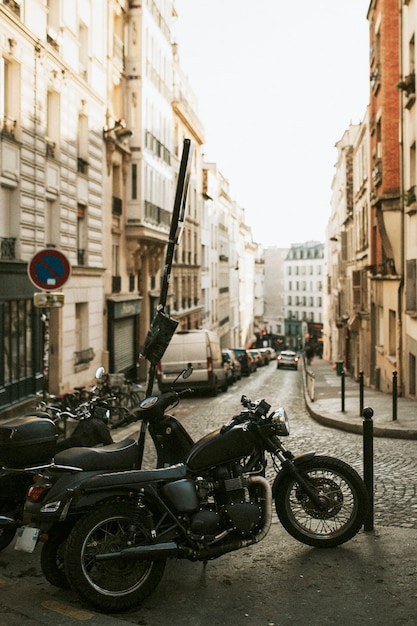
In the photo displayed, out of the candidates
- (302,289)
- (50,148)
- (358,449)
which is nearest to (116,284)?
(50,148)

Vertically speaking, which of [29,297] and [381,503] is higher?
[29,297]

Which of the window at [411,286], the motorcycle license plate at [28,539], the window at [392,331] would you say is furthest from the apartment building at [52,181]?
the window at [392,331]

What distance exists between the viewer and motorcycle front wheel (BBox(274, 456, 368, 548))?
601 centimetres

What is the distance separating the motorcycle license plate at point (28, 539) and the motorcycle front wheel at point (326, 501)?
78.6 inches

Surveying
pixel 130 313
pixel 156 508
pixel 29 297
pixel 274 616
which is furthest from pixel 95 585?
pixel 130 313

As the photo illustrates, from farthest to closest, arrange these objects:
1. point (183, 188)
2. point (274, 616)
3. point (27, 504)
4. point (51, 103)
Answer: point (51, 103) → point (183, 188) → point (27, 504) → point (274, 616)

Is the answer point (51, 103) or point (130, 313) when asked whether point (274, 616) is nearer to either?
point (51, 103)

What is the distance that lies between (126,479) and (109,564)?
1.87 ft

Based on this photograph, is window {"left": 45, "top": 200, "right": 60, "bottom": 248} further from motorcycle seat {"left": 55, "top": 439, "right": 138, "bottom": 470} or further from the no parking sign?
motorcycle seat {"left": 55, "top": 439, "right": 138, "bottom": 470}

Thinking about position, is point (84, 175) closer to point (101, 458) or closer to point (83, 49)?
point (83, 49)

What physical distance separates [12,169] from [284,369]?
43578 millimetres

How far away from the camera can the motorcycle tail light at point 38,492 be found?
16.9 feet

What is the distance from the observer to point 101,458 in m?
5.41

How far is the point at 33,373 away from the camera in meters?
18.7
